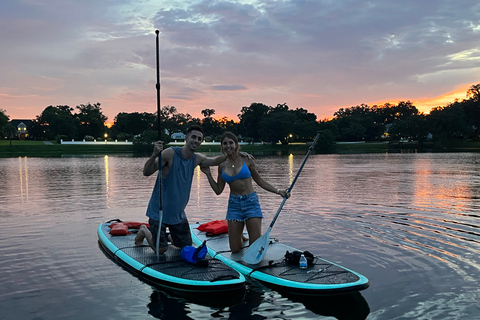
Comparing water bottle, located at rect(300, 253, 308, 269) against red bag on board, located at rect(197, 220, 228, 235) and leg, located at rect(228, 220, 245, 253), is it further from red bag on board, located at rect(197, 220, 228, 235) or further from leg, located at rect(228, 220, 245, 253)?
red bag on board, located at rect(197, 220, 228, 235)

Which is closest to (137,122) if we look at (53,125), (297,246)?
(53,125)

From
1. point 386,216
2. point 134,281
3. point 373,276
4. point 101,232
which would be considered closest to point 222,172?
point 134,281

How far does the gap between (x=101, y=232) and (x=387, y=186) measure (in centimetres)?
1700

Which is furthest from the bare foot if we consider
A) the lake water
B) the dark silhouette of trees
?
the dark silhouette of trees

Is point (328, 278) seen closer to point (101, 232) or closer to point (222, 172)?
point (222, 172)

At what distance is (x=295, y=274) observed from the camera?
711cm

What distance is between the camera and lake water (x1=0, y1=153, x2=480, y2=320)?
261 inches

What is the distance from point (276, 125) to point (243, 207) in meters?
116

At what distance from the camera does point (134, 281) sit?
7.96 m

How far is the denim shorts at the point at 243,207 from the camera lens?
26.7ft

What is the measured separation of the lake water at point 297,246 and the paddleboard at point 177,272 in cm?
24

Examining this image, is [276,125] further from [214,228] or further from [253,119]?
[214,228]

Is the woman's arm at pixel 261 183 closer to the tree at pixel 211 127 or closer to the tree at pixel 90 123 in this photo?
the tree at pixel 90 123

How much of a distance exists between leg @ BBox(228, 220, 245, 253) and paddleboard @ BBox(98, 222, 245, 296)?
2.27 ft
